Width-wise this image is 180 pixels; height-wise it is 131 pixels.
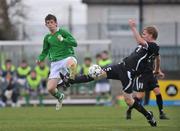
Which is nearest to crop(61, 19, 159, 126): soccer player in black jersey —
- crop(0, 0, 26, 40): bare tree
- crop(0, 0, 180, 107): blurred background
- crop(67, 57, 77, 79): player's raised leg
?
crop(67, 57, 77, 79): player's raised leg

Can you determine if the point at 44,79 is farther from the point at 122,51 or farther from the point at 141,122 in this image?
the point at 141,122

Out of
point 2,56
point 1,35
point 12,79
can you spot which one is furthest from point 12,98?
point 1,35

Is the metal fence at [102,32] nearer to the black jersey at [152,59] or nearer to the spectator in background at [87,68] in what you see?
the spectator in background at [87,68]

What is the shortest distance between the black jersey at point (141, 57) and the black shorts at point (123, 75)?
20cm

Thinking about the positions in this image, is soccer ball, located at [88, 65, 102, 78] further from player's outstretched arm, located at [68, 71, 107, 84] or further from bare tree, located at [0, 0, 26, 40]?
bare tree, located at [0, 0, 26, 40]

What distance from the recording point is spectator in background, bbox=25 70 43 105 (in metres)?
29.5

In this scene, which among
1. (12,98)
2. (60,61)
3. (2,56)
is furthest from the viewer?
(2,56)

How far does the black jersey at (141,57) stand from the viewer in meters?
14.4

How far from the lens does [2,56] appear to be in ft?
103

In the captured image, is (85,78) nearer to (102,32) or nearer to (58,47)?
(58,47)

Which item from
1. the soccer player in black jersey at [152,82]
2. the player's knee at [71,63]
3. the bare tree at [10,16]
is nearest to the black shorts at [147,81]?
the soccer player in black jersey at [152,82]

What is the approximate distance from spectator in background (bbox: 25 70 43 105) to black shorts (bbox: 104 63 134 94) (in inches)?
609

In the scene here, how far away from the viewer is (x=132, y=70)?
47.0 ft

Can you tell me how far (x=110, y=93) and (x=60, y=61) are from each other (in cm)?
1374
